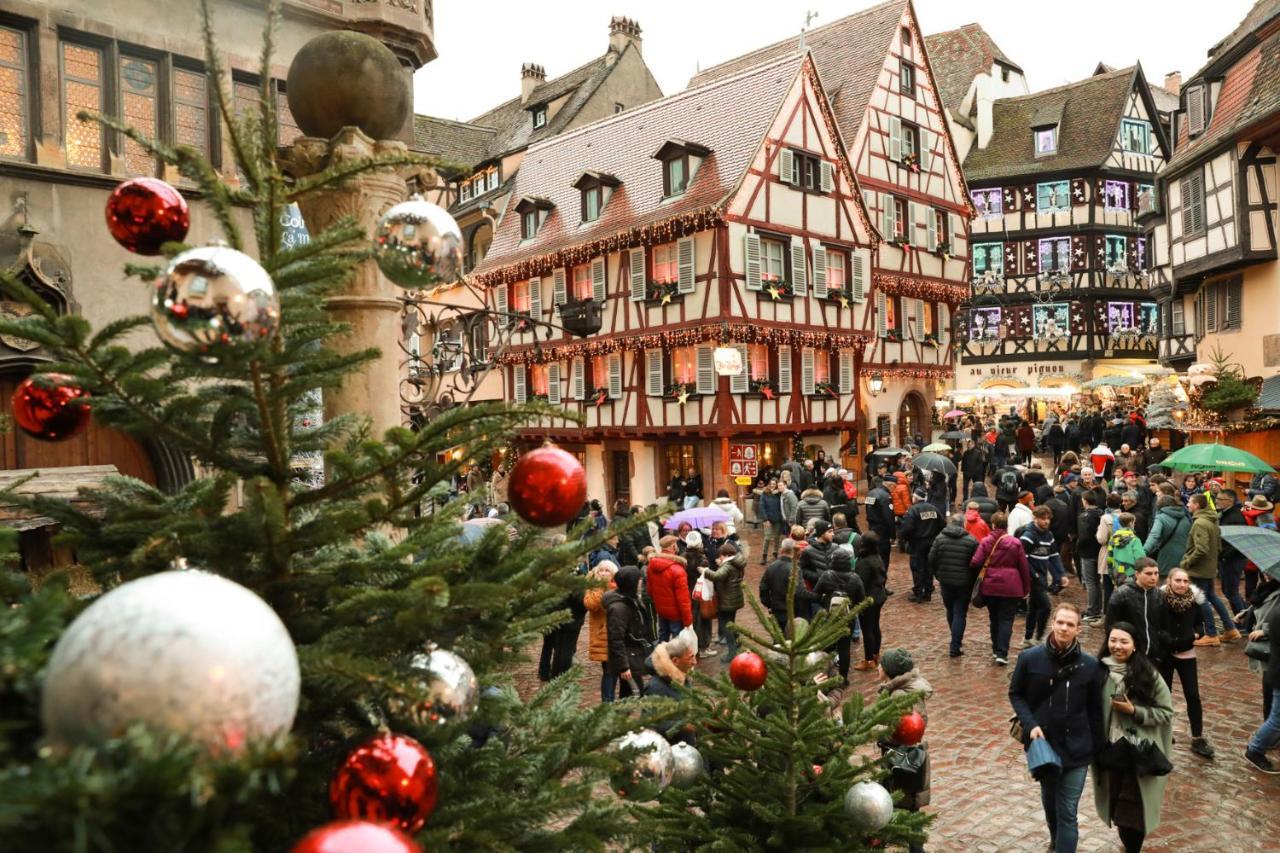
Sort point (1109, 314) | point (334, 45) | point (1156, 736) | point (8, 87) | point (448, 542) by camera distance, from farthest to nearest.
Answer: point (1109, 314) < point (8, 87) < point (1156, 736) < point (334, 45) < point (448, 542)

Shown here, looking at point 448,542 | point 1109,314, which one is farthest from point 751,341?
point 1109,314

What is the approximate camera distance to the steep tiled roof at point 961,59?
140ft

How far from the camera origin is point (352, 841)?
129cm

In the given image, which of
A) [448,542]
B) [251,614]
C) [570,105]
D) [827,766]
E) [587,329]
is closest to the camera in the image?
[251,614]

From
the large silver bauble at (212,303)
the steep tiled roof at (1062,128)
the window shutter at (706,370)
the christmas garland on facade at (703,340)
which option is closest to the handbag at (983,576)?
the large silver bauble at (212,303)

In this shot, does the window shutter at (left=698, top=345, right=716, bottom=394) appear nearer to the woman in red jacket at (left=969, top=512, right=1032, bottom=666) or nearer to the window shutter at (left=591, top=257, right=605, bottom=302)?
the window shutter at (left=591, top=257, right=605, bottom=302)

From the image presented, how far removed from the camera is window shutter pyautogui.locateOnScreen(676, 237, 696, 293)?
24.9m

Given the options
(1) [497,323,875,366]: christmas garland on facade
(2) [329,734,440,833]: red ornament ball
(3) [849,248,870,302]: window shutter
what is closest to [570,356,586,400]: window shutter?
(1) [497,323,875,366]: christmas garland on facade

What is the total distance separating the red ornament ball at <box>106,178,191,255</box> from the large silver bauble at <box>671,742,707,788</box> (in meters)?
3.10

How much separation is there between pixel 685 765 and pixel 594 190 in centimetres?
2580

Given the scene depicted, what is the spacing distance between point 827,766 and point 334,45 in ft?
12.4

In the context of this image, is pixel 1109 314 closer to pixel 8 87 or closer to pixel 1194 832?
pixel 1194 832

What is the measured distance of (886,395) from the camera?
1225 inches

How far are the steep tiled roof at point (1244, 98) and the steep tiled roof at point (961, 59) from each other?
2066 cm
